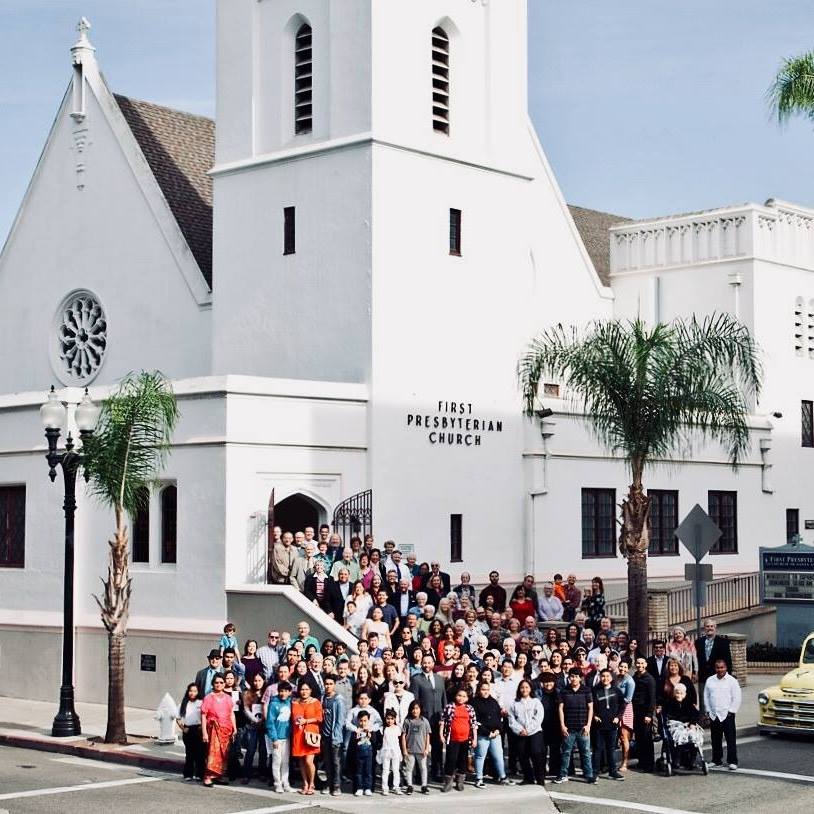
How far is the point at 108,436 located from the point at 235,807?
8.24 metres

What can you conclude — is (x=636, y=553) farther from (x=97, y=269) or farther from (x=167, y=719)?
(x=97, y=269)

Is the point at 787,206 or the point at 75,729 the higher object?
the point at 787,206

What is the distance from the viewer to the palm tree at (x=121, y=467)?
990 inches

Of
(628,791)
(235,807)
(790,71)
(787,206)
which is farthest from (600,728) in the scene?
(787,206)

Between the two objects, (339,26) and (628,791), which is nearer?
(628,791)

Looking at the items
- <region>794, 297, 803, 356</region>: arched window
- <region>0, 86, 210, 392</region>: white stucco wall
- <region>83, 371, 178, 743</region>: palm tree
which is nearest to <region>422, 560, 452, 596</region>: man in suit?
<region>83, 371, 178, 743</region>: palm tree

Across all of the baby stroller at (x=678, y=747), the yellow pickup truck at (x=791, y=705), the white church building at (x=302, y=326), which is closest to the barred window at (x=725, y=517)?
the white church building at (x=302, y=326)

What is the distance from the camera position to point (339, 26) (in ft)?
107

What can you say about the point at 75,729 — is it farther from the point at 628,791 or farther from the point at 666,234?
the point at 666,234

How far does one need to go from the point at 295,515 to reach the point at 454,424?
375 centimetres

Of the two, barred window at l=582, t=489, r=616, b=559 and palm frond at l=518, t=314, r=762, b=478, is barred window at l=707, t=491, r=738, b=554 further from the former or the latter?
palm frond at l=518, t=314, r=762, b=478

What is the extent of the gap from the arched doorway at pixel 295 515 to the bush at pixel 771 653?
9.33 meters

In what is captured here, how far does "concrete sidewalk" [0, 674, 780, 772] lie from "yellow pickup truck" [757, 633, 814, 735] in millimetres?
725

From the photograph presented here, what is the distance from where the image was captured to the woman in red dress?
2088 cm
